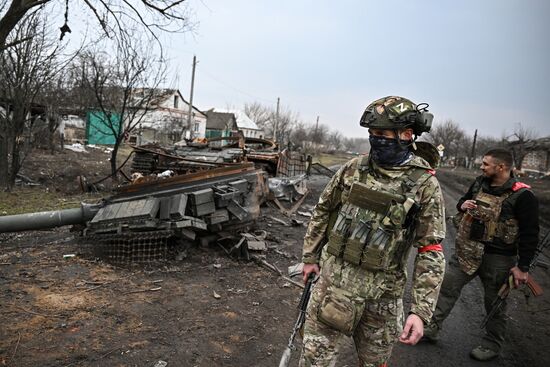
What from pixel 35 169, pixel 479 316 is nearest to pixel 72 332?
pixel 479 316

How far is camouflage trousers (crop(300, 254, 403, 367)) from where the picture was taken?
7.14 feet

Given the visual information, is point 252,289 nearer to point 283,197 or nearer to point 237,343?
point 237,343

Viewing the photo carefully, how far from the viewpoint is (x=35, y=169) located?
12727 mm

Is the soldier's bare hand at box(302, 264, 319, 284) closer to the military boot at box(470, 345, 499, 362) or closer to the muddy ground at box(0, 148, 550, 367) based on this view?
the muddy ground at box(0, 148, 550, 367)

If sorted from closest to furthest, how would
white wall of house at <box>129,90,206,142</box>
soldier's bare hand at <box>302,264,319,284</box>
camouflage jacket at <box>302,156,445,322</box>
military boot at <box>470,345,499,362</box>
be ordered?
camouflage jacket at <box>302,156,445,322</box> < soldier's bare hand at <box>302,264,319,284</box> < military boot at <box>470,345,499,362</box> < white wall of house at <box>129,90,206,142</box>

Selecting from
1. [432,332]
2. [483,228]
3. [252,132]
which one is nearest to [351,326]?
[432,332]

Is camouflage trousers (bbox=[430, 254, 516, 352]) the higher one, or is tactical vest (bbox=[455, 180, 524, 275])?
tactical vest (bbox=[455, 180, 524, 275])

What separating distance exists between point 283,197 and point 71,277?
6676 millimetres

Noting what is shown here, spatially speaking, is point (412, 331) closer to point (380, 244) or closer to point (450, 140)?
point (380, 244)

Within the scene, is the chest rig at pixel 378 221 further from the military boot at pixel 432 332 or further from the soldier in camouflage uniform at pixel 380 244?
the military boot at pixel 432 332

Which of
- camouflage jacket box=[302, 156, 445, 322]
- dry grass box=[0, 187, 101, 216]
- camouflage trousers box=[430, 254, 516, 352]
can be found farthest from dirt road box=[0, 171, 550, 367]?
dry grass box=[0, 187, 101, 216]

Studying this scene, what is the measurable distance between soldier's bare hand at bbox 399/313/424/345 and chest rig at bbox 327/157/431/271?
0.31 meters

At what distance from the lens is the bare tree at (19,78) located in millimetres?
8781

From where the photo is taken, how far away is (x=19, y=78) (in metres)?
8.99
